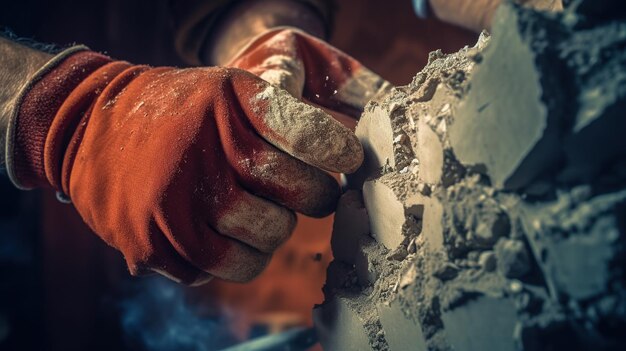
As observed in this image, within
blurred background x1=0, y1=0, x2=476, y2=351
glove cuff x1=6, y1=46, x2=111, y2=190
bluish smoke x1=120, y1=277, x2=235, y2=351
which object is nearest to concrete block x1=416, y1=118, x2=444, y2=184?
Answer: glove cuff x1=6, y1=46, x2=111, y2=190

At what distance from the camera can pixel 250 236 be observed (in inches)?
47.8

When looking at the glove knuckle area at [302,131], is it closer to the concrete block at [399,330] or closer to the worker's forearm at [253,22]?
the concrete block at [399,330]

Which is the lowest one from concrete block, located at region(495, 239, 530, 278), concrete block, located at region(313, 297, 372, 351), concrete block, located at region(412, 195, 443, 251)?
concrete block, located at region(313, 297, 372, 351)

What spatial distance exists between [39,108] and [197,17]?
1.36m

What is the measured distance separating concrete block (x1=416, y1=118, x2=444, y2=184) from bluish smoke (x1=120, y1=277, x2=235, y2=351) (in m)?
2.47

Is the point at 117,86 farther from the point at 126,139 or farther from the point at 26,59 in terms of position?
the point at 26,59

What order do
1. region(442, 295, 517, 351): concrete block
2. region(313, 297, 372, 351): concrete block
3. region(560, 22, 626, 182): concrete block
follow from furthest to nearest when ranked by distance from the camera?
1. region(313, 297, 372, 351): concrete block
2. region(442, 295, 517, 351): concrete block
3. region(560, 22, 626, 182): concrete block

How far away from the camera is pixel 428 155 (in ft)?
2.81

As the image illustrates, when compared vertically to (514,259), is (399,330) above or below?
below

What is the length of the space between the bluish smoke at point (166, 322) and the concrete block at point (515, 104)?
8.77 ft

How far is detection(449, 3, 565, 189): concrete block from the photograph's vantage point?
57 centimetres

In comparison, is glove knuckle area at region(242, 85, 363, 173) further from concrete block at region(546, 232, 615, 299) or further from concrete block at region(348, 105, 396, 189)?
concrete block at region(546, 232, 615, 299)

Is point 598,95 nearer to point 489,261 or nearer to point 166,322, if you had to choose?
point 489,261

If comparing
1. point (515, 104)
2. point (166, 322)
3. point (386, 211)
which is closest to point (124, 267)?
point (166, 322)
